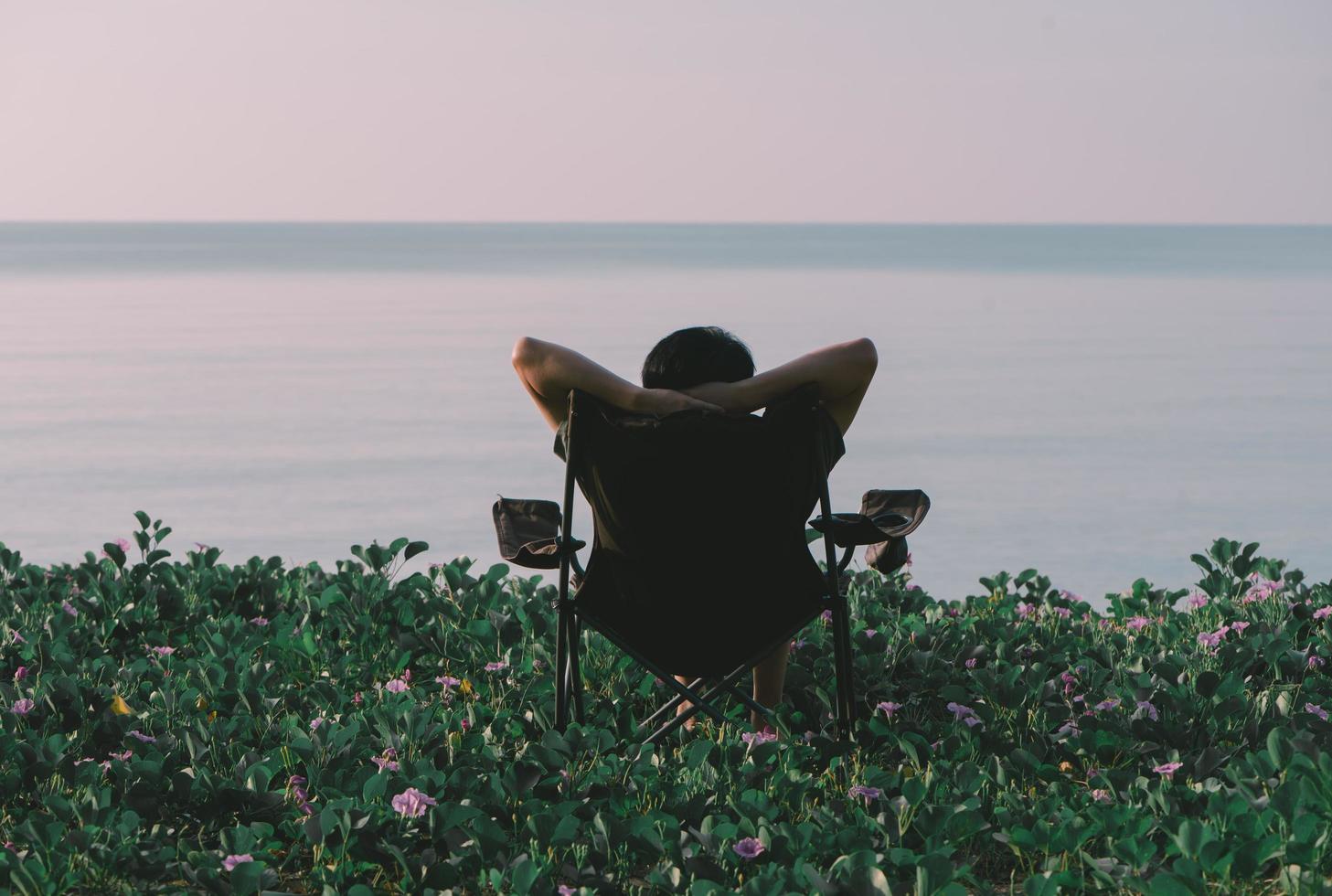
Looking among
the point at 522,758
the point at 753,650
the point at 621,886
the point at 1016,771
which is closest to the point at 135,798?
the point at 522,758

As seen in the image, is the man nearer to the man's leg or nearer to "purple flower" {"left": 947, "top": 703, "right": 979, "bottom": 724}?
the man's leg

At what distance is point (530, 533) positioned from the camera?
13.6ft

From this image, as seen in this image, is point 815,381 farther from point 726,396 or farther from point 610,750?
point 610,750

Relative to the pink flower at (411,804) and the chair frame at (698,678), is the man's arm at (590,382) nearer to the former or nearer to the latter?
the chair frame at (698,678)

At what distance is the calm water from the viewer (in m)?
9.68

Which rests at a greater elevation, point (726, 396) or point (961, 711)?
point (726, 396)

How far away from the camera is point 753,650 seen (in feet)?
12.7

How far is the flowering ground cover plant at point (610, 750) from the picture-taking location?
294 centimetres

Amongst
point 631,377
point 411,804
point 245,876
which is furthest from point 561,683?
point 631,377

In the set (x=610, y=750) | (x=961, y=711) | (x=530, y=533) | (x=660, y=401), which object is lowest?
(x=610, y=750)

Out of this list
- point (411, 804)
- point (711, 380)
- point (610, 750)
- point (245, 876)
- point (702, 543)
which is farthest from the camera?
point (711, 380)

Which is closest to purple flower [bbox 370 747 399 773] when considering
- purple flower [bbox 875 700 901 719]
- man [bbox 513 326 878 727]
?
man [bbox 513 326 878 727]

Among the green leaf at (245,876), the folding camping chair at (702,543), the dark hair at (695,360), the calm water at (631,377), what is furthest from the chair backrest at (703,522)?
the calm water at (631,377)

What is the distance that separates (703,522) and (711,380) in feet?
1.33
